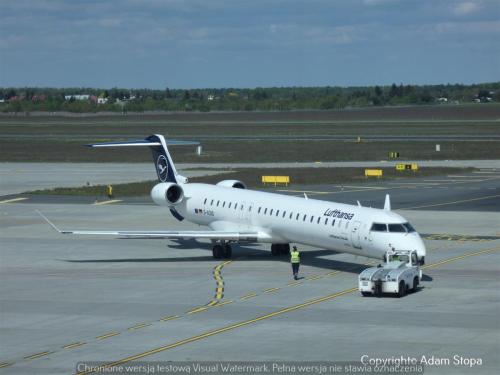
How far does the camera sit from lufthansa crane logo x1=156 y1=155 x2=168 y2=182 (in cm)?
5172

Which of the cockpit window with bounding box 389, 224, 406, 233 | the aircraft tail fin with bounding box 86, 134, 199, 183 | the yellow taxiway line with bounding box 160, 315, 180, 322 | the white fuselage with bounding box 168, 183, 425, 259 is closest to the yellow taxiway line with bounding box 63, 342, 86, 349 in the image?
the yellow taxiway line with bounding box 160, 315, 180, 322

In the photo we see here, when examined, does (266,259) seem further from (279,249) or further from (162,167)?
(162,167)

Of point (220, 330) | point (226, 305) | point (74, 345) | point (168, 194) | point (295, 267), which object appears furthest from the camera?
point (168, 194)

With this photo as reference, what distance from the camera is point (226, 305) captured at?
34250 millimetres

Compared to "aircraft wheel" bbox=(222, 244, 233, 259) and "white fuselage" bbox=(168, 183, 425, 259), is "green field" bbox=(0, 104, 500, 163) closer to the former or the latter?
"white fuselage" bbox=(168, 183, 425, 259)

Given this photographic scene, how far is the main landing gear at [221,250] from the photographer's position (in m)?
44.7

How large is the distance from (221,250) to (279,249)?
256cm

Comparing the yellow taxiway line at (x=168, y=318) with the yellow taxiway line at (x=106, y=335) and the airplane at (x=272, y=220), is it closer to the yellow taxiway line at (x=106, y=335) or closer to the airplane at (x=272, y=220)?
the yellow taxiway line at (x=106, y=335)

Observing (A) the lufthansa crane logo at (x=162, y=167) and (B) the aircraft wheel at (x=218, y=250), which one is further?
(A) the lufthansa crane logo at (x=162, y=167)

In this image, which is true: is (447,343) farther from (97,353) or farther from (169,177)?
(169,177)

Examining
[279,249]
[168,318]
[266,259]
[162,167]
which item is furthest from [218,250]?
[168,318]

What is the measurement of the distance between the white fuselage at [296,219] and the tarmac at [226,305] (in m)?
1.31

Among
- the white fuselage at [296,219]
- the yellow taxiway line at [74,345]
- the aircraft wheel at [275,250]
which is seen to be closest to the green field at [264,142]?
the white fuselage at [296,219]

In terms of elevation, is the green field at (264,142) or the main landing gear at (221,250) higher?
the green field at (264,142)
